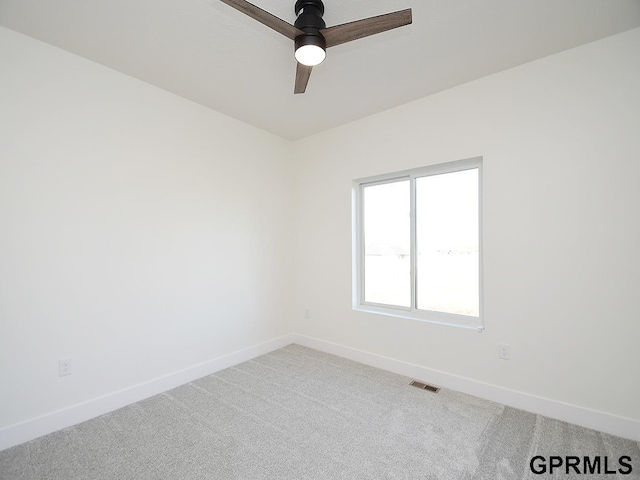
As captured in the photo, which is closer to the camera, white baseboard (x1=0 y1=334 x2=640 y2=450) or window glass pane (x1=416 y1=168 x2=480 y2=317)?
white baseboard (x1=0 y1=334 x2=640 y2=450)

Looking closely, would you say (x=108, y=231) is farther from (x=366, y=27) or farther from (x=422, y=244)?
(x=422, y=244)

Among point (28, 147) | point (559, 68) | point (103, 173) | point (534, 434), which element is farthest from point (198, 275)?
point (559, 68)

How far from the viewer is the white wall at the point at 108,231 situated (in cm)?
193

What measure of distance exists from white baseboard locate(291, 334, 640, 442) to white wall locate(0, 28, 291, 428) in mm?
1469

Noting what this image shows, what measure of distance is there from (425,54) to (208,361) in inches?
129

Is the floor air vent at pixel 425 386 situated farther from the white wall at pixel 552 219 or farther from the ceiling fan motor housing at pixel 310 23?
the ceiling fan motor housing at pixel 310 23

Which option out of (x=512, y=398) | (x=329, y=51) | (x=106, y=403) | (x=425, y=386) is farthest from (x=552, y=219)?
(x=106, y=403)

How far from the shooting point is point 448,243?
2816mm

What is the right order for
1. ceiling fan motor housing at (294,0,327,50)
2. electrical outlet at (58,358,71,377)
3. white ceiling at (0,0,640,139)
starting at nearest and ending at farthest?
ceiling fan motor housing at (294,0,327,50) → white ceiling at (0,0,640,139) → electrical outlet at (58,358,71,377)

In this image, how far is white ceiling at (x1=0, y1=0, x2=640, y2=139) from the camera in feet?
5.68

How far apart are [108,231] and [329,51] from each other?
2158 millimetres

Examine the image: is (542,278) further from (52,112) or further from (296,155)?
(52,112)

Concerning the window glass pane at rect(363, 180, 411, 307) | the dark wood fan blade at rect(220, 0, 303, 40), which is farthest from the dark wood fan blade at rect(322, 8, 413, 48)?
the window glass pane at rect(363, 180, 411, 307)

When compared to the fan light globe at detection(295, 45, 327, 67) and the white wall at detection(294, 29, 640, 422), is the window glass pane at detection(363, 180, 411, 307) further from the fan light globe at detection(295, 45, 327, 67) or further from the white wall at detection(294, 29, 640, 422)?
the fan light globe at detection(295, 45, 327, 67)
